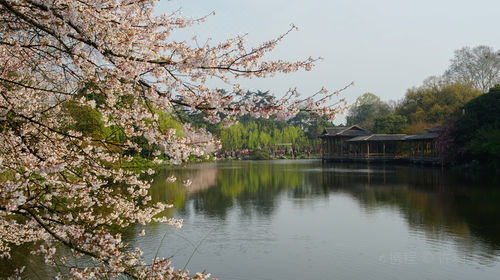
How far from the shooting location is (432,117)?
47562 millimetres

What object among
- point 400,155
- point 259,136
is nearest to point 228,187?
point 400,155

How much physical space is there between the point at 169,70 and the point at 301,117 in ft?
236

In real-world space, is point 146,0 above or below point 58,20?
above

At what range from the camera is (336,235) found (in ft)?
38.7

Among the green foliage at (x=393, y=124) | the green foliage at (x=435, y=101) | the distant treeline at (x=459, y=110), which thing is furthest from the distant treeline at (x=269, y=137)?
the green foliage at (x=435, y=101)

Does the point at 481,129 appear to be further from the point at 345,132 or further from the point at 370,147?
the point at 345,132

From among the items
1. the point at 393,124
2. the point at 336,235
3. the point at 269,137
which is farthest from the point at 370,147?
the point at 336,235

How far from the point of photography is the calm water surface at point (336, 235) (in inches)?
351

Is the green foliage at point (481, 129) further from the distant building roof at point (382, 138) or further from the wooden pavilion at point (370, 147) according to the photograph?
the distant building roof at point (382, 138)

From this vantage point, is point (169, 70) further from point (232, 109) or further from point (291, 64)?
point (291, 64)

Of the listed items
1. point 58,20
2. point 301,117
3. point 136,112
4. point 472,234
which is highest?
point 301,117

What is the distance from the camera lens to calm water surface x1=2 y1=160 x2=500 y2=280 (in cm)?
892

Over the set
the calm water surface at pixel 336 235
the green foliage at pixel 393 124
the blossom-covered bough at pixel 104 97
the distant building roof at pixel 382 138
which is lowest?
the calm water surface at pixel 336 235

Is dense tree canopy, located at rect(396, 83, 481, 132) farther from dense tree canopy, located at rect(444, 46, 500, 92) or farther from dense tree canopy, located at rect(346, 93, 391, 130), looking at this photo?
dense tree canopy, located at rect(346, 93, 391, 130)
